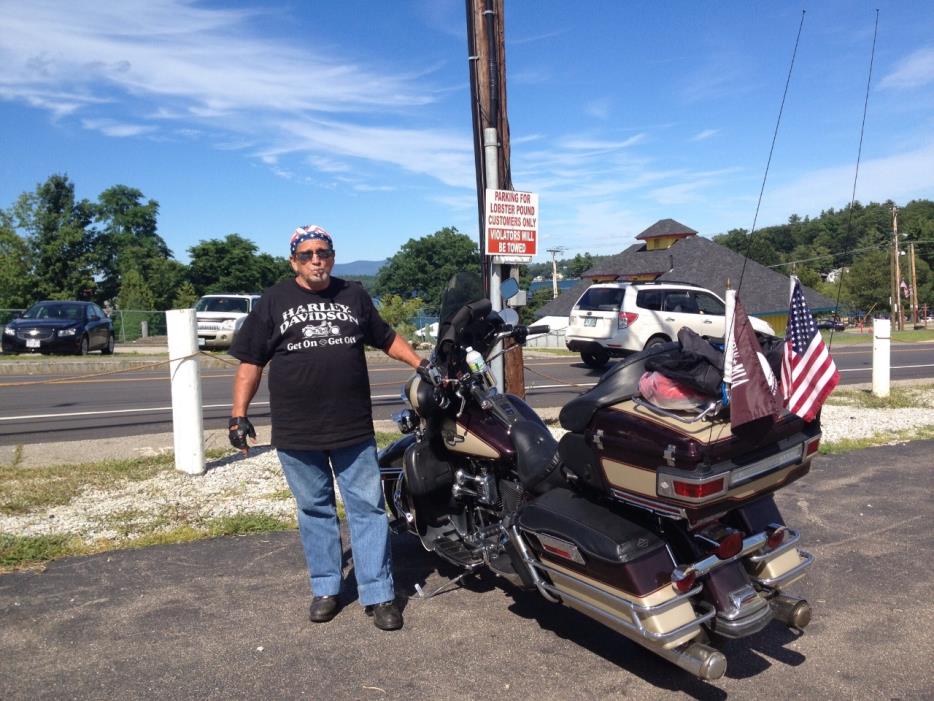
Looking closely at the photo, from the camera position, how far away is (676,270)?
3991 centimetres

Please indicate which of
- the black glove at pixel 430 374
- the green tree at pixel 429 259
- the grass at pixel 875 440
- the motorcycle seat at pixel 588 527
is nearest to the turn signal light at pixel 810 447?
the motorcycle seat at pixel 588 527

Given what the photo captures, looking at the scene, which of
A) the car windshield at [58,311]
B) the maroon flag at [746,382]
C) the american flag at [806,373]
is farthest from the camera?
the car windshield at [58,311]

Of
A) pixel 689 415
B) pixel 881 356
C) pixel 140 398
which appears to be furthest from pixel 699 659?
pixel 140 398

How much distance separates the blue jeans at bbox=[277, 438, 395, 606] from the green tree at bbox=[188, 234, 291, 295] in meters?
67.2

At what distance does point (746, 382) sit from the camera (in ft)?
9.58

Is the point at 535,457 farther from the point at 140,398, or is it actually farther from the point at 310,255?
the point at 140,398

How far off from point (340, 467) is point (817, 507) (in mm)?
3824

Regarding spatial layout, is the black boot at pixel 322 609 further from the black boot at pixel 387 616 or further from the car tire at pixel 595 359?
the car tire at pixel 595 359

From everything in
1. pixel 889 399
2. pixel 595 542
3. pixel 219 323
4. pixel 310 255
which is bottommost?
pixel 889 399

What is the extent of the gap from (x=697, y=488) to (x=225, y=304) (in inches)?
854

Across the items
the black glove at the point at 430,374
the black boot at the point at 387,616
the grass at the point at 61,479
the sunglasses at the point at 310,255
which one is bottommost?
the black boot at the point at 387,616

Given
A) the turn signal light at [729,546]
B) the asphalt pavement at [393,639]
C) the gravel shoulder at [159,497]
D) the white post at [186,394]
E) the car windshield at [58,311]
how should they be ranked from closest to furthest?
the turn signal light at [729,546], the asphalt pavement at [393,639], the gravel shoulder at [159,497], the white post at [186,394], the car windshield at [58,311]

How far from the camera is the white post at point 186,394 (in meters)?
6.54

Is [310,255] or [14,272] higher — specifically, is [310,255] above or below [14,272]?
below
